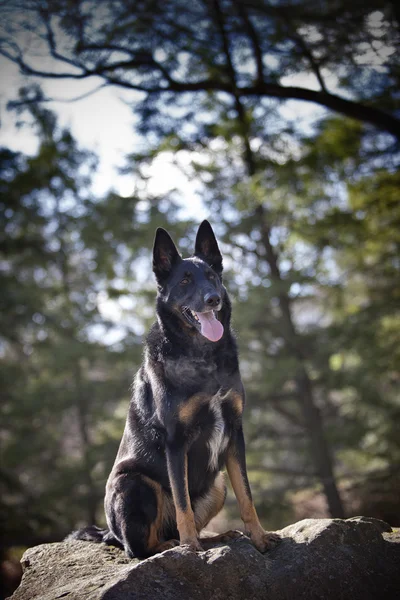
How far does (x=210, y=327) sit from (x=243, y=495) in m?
1.49

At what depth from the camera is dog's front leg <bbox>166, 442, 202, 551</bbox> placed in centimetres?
363

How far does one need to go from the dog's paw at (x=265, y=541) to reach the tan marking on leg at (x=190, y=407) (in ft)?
3.85

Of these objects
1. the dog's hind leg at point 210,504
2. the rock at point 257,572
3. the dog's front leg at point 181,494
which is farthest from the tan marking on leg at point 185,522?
the dog's hind leg at point 210,504

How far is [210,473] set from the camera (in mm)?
4090

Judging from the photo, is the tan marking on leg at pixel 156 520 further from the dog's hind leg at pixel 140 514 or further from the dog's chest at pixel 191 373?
the dog's chest at pixel 191 373

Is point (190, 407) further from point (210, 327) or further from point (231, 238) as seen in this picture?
point (231, 238)

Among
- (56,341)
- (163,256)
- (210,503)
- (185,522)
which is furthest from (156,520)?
(56,341)

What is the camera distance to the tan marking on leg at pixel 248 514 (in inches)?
150

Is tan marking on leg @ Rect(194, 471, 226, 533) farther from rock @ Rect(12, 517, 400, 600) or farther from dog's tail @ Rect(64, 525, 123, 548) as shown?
dog's tail @ Rect(64, 525, 123, 548)

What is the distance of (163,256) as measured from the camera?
4520 mm

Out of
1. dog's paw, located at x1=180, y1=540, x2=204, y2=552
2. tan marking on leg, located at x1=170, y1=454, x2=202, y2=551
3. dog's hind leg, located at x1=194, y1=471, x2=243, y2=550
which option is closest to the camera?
dog's paw, located at x1=180, y1=540, x2=204, y2=552

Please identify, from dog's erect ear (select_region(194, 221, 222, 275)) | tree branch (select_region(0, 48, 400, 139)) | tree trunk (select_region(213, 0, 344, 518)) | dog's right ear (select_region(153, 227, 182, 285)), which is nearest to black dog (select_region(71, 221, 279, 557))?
dog's right ear (select_region(153, 227, 182, 285))

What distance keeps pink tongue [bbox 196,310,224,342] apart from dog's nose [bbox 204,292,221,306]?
10 cm

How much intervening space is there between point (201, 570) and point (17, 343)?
1315 cm
